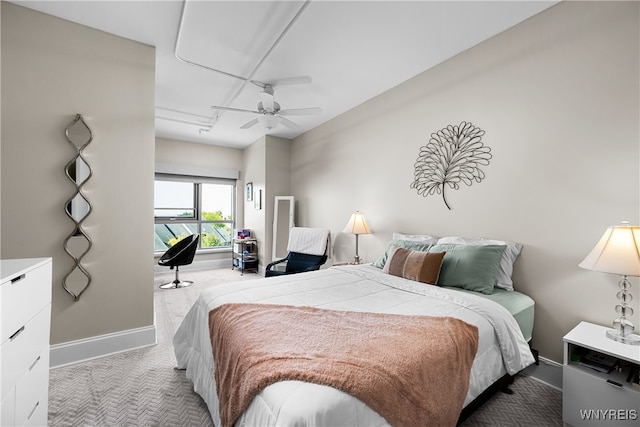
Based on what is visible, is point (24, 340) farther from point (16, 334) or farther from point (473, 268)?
point (473, 268)

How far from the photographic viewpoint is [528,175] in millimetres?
2152

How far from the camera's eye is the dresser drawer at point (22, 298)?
104 cm

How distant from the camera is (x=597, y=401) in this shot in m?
1.46

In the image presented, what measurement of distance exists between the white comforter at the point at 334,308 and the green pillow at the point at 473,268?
26cm

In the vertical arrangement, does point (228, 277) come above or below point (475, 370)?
below

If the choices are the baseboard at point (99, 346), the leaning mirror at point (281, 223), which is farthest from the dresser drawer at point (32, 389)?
the leaning mirror at point (281, 223)

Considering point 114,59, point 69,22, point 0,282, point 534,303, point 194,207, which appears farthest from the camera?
point 194,207

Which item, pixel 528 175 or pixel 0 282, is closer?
pixel 0 282

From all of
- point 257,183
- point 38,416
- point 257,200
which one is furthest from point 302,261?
point 38,416

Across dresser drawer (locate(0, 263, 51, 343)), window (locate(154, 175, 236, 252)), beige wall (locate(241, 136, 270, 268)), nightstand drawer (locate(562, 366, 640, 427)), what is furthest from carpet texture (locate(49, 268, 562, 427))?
window (locate(154, 175, 236, 252))

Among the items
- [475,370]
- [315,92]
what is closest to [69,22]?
[315,92]

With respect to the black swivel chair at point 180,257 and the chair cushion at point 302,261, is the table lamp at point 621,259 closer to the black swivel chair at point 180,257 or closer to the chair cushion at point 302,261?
the chair cushion at point 302,261

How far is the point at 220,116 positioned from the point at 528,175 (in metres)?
4.00

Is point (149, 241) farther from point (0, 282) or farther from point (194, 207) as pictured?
point (194, 207)
